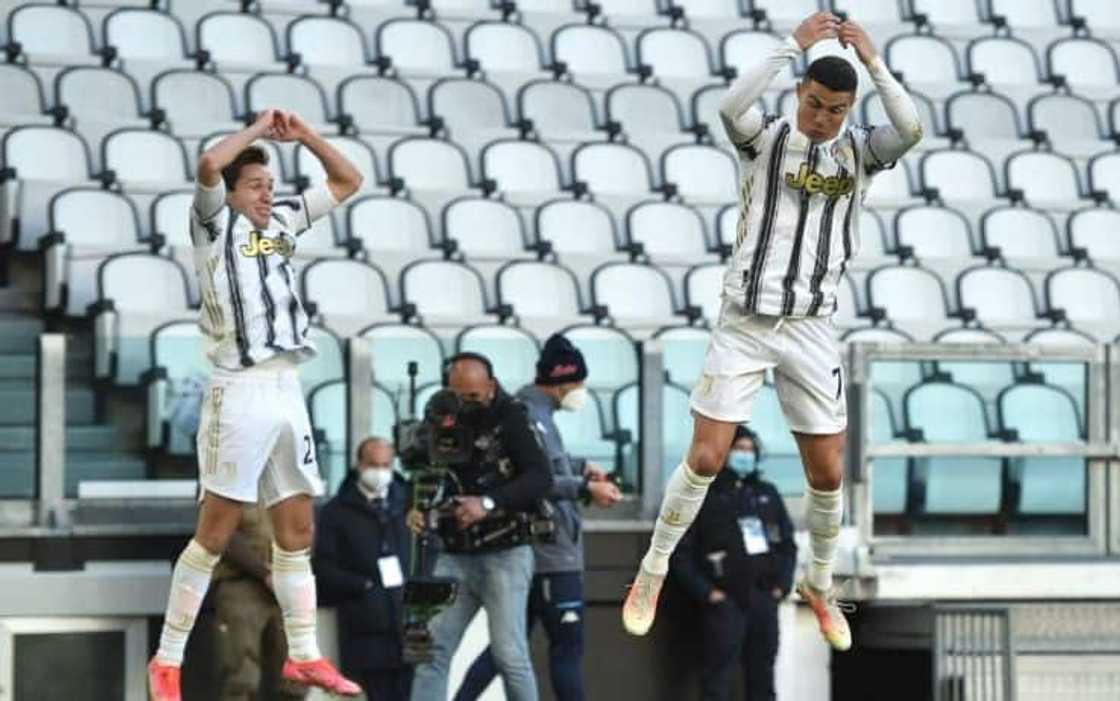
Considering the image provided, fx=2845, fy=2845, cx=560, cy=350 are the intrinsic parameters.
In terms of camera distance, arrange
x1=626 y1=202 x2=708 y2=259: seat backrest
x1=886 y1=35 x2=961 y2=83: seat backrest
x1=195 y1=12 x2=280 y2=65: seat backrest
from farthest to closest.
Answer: x1=886 y1=35 x2=961 y2=83: seat backrest, x1=195 y1=12 x2=280 y2=65: seat backrest, x1=626 y1=202 x2=708 y2=259: seat backrest

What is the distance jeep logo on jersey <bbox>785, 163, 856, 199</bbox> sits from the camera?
9.47 metres

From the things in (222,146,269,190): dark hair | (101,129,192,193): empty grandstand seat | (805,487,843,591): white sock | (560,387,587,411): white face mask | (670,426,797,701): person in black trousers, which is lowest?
(670,426,797,701): person in black trousers

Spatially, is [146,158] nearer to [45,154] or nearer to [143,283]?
[45,154]

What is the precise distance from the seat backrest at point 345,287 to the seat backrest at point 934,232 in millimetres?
3910

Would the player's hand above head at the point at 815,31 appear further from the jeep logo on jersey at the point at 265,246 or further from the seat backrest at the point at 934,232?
the seat backrest at the point at 934,232

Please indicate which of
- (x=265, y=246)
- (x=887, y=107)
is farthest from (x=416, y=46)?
(x=887, y=107)

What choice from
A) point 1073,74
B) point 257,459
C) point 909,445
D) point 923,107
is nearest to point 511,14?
point 923,107

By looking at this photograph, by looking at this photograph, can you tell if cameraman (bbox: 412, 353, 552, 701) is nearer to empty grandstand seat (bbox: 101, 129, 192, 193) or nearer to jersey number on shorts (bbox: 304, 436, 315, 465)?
jersey number on shorts (bbox: 304, 436, 315, 465)

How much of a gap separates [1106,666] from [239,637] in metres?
4.86

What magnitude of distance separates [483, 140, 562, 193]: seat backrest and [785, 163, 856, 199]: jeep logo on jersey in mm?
8709

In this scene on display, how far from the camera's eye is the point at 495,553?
12359mm

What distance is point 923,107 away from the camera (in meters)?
20.2

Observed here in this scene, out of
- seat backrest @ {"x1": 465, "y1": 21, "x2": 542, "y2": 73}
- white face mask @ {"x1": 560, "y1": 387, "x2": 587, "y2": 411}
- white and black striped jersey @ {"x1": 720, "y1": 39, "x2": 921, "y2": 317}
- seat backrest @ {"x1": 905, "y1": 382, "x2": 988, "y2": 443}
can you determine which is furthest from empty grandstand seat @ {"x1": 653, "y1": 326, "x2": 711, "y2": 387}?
seat backrest @ {"x1": 465, "y1": 21, "x2": 542, "y2": 73}

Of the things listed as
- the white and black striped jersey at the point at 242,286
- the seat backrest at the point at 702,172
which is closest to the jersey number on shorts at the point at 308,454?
the white and black striped jersey at the point at 242,286
